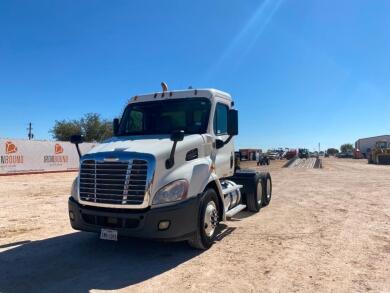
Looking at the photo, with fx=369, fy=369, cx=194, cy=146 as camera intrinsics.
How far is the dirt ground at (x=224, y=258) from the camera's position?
196 inches

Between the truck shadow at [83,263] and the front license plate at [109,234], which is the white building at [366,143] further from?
the front license plate at [109,234]

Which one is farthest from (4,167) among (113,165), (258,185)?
(113,165)

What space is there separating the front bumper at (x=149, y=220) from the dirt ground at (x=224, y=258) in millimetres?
526

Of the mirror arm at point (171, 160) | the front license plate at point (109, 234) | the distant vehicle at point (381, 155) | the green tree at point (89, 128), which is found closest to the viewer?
the front license plate at point (109, 234)

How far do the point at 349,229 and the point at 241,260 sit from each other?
131 inches

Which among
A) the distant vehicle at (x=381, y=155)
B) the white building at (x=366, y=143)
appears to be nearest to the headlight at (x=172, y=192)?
the distant vehicle at (x=381, y=155)

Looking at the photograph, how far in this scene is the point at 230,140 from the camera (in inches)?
324

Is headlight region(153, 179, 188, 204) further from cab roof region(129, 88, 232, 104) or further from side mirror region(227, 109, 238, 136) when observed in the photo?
cab roof region(129, 88, 232, 104)

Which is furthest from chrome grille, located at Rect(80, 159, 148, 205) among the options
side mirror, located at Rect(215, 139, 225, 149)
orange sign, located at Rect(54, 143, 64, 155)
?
orange sign, located at Rect(54, 143, 64, 155)

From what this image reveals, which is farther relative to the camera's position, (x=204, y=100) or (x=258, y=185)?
(x=258, y=185)

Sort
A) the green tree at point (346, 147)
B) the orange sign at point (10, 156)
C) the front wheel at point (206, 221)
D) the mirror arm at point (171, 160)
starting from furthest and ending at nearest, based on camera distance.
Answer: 1. the green tree at point (346, 147)
2. the orange sign at point (10, 156)
3. the front wheel at point (206, 221)
4. the mirror arm at point (171, 160)

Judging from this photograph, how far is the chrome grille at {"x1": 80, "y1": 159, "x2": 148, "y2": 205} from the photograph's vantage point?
18.8ft

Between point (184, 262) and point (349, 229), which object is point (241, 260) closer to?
point (184, 262)

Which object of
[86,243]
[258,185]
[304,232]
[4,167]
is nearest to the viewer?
[86,243]
